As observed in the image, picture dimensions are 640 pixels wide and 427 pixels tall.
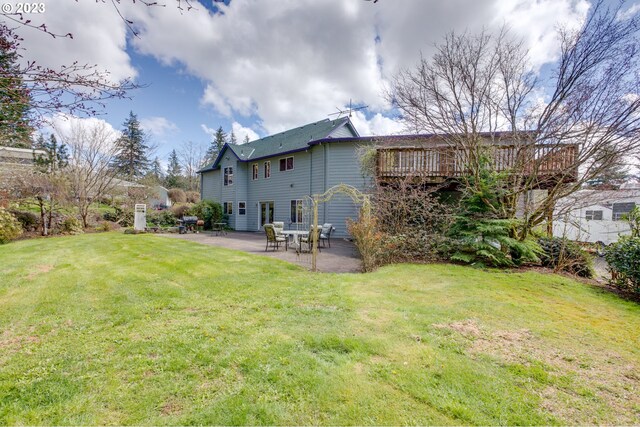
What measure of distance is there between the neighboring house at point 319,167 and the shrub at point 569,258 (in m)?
2.01

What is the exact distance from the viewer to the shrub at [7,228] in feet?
37.7

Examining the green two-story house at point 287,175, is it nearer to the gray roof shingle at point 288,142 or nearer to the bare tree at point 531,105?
the gray roof shingle at point 288,142

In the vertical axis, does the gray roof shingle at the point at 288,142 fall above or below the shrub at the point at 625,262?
above

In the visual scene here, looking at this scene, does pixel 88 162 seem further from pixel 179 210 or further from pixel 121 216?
pixel 179 210

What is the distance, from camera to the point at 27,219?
13820mm

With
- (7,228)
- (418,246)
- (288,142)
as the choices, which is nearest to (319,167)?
(288,142)

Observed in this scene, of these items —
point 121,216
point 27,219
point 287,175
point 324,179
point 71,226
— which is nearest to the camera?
point 27,219

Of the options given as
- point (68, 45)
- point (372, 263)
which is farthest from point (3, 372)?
point (372, 263)

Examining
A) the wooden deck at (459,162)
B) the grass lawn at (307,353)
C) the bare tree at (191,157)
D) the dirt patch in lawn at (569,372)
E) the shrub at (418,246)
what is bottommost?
the dirt patch in lawn at (569,372)

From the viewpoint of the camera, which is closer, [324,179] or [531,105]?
[531,105]

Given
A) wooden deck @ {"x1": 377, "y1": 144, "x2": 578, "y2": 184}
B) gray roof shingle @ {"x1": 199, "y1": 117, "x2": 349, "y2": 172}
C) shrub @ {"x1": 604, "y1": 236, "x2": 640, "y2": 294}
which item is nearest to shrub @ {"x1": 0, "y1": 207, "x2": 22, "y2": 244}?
gray roof shingle @ {"x1": 199, "y1": 117, "x2": 349, "y2": 172}

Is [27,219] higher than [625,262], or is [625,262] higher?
[27,219]

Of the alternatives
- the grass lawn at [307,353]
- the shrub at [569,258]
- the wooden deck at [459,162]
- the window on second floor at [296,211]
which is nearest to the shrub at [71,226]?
the grass lawn at [307,353]

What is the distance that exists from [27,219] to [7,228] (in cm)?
261
